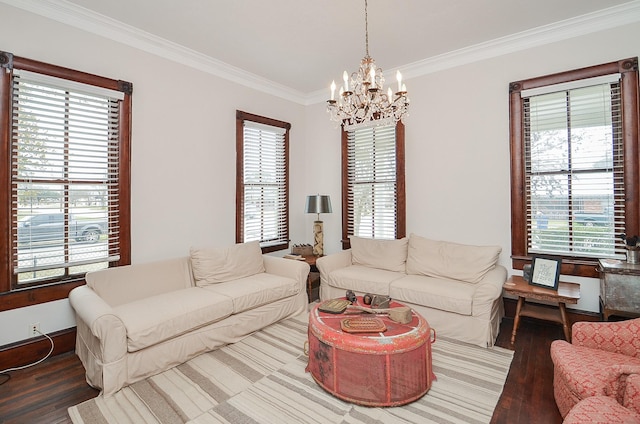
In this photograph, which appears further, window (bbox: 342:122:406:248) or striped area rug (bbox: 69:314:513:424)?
window (bbox: 342:122:406:248)

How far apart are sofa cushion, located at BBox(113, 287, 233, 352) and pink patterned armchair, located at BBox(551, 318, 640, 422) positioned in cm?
260

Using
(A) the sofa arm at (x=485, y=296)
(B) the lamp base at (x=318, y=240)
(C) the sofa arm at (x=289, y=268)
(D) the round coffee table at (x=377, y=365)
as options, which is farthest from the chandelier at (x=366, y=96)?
(B) the lamp base at (x=318, y=240)

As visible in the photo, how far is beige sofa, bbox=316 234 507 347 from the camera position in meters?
3.05

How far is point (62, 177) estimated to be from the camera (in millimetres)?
2898

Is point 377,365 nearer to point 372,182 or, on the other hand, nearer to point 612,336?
point 612,336

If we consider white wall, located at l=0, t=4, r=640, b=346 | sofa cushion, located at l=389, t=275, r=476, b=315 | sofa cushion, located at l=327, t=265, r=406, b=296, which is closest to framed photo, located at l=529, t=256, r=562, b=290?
white wall, located at l=0, t=4, r=640, b=346

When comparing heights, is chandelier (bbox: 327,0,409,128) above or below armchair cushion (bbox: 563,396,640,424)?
above

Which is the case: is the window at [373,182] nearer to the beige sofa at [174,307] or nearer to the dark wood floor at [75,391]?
the beige sofa at [174,307]

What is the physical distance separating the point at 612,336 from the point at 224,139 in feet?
13.9

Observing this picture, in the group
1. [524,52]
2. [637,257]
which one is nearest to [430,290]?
[637,257]

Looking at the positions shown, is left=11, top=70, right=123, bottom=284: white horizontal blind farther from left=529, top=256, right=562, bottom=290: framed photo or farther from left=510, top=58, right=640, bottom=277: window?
left=510, top=58, right=640, bottom=277: window

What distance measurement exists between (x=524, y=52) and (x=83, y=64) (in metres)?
4.58

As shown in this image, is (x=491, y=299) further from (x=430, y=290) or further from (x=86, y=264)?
(x=86, y=264)

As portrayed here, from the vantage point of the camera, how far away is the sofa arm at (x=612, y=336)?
2.04m
